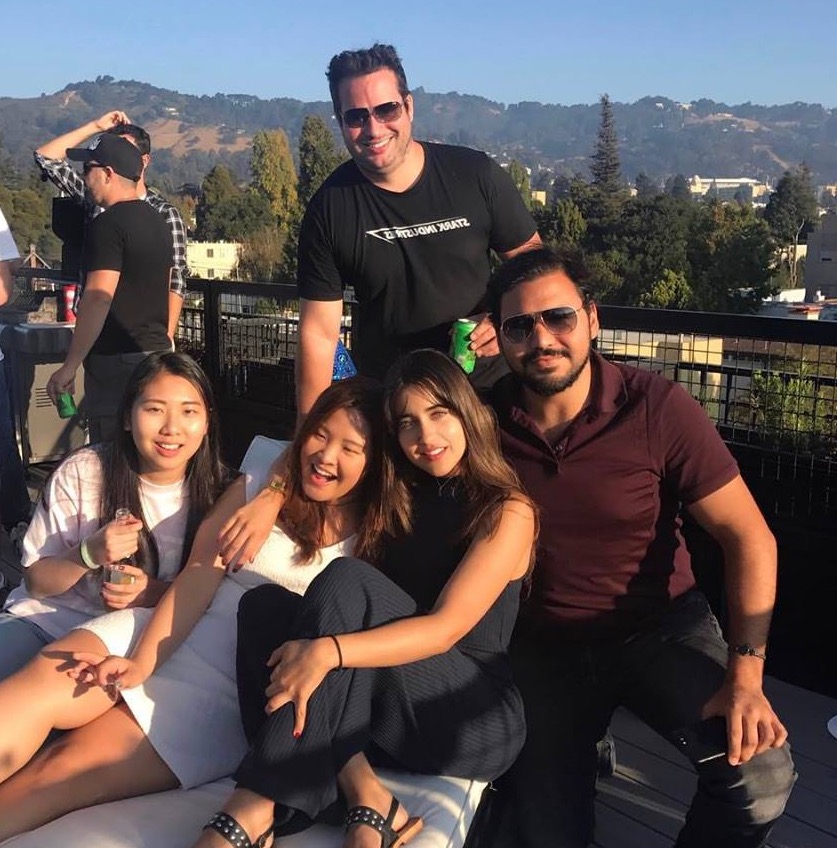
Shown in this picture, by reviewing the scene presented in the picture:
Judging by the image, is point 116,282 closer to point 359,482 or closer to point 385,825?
point 359,482

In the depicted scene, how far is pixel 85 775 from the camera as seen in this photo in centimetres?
185

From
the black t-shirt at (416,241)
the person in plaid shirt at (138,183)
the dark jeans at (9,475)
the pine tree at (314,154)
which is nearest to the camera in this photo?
the black t-shirt at (416,241)

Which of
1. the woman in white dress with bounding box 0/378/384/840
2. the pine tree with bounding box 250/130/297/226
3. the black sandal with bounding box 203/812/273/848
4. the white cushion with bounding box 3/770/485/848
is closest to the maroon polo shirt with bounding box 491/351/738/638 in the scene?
the woman in white dress with bounding box 0/378/384/840

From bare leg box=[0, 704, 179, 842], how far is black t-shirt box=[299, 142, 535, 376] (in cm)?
144

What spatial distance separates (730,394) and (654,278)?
159 feet

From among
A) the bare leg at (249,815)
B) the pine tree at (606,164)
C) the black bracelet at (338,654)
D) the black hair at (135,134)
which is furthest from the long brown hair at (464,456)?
the pine tree at (606,164)

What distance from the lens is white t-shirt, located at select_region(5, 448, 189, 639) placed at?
2314 mm

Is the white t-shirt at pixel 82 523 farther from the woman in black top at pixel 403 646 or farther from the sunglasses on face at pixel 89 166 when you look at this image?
the sunglasses on face at pixel 89 166

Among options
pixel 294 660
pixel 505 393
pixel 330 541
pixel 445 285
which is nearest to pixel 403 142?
pixel 445 285

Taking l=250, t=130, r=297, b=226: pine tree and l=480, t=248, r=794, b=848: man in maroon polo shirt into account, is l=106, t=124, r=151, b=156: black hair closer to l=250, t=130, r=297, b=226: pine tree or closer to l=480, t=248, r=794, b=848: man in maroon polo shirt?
l=480, t=248, r=794, b=848: man in maroon polo shirt

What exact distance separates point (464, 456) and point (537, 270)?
50 cm

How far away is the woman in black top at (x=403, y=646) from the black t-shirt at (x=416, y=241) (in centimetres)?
76

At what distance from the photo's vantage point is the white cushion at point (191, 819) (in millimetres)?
1695

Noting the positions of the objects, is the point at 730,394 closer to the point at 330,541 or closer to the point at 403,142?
the point at 403,142
